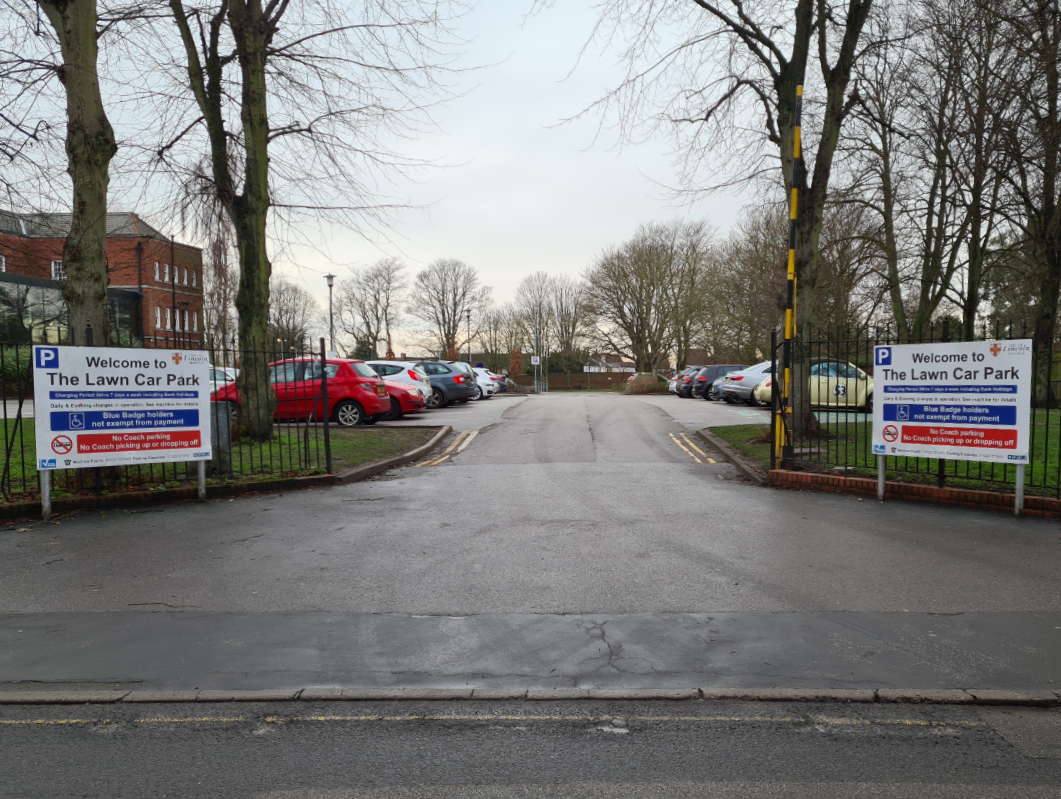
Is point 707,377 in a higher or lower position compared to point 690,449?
higher

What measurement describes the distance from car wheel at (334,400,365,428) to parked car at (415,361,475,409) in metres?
8.10

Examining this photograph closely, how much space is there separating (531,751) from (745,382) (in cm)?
2458

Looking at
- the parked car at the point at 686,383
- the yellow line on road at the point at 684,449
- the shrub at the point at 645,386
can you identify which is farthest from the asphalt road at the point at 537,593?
the shrub at the point at 645,386

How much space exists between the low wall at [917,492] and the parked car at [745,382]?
1606cm

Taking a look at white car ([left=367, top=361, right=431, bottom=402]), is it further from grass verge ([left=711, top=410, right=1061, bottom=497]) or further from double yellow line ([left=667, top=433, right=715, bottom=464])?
grass verge ([left=711, top=410, right=1061, bottom=497])

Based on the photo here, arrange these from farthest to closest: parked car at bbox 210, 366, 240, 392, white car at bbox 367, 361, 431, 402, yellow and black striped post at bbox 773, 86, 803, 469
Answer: white car at bbox 367, 361, 431, 402, yellow and black striped post at bbox 773, 86, 803, 469, parked car at bbox 210, 366, 240, 392

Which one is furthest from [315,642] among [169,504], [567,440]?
[567,440]

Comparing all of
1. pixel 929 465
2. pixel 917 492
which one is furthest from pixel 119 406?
pixel 929 465

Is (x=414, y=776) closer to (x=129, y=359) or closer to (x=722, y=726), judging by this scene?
(x=722, y=726)

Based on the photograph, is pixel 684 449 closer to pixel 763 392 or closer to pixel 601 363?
pixel 763 392

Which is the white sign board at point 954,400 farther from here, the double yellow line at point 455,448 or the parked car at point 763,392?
the parked car at point 763,392

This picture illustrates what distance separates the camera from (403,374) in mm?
21812

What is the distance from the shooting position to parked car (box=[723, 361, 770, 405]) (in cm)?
2628

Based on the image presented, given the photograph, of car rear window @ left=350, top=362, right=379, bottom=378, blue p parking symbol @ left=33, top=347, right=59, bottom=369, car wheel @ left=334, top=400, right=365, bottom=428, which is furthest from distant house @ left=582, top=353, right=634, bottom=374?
blue p parking symbol @ left=33, top=347, right=59, bottom=369
